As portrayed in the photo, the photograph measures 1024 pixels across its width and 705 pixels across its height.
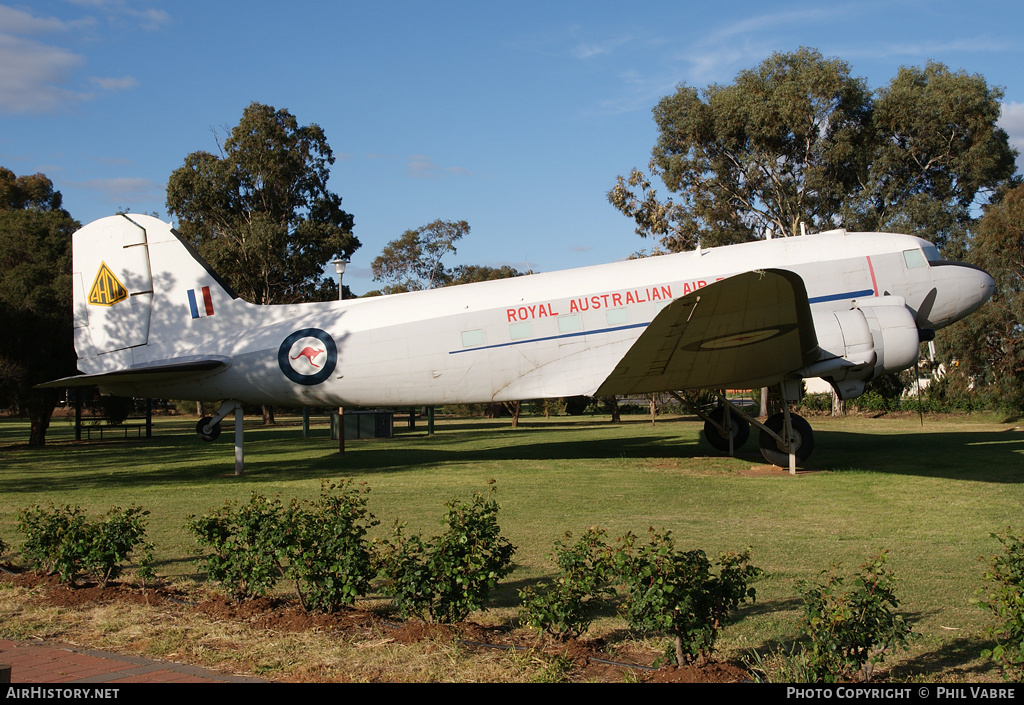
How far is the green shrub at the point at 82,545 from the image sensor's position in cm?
671

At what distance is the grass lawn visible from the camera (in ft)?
21.1

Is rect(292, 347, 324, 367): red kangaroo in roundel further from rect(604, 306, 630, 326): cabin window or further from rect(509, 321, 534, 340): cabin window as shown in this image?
rect(604, 306, 630, 326): cabin window

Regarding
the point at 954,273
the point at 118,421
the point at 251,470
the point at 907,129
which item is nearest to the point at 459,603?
the point at 251,470

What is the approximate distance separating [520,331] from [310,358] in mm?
4513

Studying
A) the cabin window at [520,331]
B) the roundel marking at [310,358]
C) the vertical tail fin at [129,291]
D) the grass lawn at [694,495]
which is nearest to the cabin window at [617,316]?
the cabin window at [520,331]

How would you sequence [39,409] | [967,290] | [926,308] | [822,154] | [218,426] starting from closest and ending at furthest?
1. [926,308]
2. [967,290]
3. [218,426]
4. [39,409]
5. [822,154]

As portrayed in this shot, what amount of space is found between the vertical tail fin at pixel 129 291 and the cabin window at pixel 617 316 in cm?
870

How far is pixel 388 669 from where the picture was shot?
4.73 m

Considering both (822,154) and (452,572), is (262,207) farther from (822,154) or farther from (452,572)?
(452,572)

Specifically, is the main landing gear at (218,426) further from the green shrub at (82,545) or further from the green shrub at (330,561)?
the green shrub at (330,561)

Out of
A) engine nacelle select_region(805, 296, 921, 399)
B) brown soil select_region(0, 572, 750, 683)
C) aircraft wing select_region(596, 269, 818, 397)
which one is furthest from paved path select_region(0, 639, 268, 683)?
engine nacelle select_region(805, 296, 921, 399)

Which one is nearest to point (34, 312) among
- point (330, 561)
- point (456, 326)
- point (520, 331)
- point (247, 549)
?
point (456, 326)

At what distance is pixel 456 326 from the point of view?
15.1 meters

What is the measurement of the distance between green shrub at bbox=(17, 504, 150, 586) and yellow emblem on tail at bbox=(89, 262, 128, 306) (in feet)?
30.9
